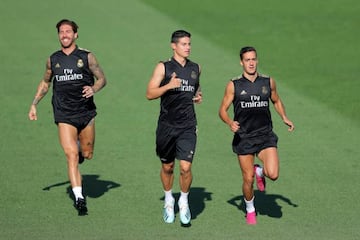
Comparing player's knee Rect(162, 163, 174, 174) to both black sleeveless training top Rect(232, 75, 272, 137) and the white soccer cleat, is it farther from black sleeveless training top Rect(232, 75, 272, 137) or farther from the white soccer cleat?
black sleeveless training top Rect(232, 75, 272, 137)

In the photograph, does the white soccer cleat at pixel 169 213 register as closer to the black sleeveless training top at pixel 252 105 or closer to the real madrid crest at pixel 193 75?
the black sleeveless training top at pixel 252 105

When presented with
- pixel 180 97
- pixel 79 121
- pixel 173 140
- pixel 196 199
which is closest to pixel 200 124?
pixel 196 199

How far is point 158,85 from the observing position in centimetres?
1403

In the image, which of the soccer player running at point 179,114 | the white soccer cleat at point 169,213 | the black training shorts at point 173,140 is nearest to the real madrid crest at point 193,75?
the soccer player running at point 179,114

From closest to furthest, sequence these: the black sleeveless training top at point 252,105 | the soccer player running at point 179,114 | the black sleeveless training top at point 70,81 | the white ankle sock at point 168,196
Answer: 1. the soccer player running at point 179,114
2. the black sleeveless training top at point 252,105
3. the white ankle sock at point 168,196
4. the black sleeveless training top at point 70,81

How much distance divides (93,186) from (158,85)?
9.56ft

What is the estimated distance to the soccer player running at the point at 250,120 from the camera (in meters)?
14.2

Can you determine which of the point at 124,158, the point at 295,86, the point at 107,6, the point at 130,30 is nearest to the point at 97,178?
the point at 124,158

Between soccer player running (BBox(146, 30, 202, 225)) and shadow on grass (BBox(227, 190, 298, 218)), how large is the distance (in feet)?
3.90

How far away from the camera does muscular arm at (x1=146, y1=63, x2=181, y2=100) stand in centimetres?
1367

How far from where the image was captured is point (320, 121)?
2033 cm

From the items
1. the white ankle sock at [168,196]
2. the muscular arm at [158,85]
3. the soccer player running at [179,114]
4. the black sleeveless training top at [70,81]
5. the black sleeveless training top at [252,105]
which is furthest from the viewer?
the black sleeveless training top at [70,81]

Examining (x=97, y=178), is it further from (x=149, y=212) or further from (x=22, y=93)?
(x=22, y=93)

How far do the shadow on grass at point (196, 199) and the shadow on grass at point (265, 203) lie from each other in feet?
1.41
